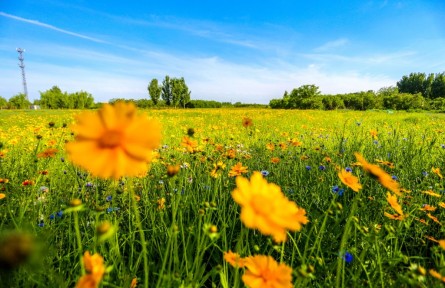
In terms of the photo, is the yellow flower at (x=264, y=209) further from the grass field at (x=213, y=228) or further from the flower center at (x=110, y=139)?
the flower center at (x=110, y=139)

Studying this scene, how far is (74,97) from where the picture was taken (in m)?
43.0

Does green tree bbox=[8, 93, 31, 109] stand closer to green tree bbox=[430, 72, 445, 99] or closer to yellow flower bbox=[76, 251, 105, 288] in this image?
yellow flower bbox=[76, 251, 105, 288]

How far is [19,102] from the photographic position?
134 feet

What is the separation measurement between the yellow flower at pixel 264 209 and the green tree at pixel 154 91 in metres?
49.2

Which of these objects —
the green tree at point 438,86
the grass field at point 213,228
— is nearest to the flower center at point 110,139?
the grass field at point 213,228

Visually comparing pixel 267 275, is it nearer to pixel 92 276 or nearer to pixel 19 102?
pixel 92 276

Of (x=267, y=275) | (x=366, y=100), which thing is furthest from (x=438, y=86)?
(x=267, y=275)

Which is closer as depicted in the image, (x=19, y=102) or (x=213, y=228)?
(x=213, y=228)

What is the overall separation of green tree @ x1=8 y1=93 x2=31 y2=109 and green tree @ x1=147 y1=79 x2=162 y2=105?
1849cm

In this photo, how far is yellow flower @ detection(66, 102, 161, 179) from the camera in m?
0.43

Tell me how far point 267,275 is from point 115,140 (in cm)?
47

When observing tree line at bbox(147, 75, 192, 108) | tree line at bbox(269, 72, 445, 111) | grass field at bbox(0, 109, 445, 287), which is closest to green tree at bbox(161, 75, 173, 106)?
tree line at bbox(147, 75, 192, 108)

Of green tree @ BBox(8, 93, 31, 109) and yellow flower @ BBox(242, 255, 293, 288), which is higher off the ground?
green tree @ BBox(8, 93, 31, 109)

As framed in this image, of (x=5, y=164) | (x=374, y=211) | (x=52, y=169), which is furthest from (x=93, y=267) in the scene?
(x=5, y=164)
